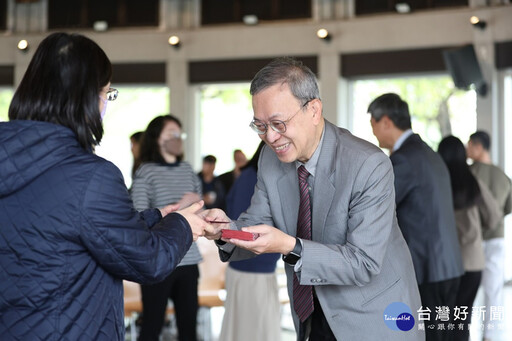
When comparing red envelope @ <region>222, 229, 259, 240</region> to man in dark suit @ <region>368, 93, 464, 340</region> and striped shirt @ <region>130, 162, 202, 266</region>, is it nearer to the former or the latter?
man in dark suit @ <region>368, 93, 464, 340</region>

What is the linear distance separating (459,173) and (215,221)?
331 cm

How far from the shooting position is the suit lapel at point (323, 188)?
262 cm

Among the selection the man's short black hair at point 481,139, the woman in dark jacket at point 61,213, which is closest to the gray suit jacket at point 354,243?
the woman in dark jacket at point 61,213

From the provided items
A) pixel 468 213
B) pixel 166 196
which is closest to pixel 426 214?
pixel 468 213

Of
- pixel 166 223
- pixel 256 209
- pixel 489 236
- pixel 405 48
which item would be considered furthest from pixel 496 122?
pixel 166 223

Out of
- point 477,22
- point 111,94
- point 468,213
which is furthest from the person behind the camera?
point 477,22

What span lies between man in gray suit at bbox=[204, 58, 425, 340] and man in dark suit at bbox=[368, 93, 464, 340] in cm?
142

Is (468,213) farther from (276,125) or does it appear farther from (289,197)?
(276,125)

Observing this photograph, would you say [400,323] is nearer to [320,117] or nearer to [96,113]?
[320,117]

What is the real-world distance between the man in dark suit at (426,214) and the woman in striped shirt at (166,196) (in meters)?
1.61

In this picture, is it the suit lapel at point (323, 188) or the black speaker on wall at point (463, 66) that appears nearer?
the suit lapel at point (323, 188)

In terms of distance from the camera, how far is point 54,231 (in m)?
1.94

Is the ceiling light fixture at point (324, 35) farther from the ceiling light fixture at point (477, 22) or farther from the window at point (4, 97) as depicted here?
the window at point (4, 97)

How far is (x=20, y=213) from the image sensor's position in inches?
77.3
